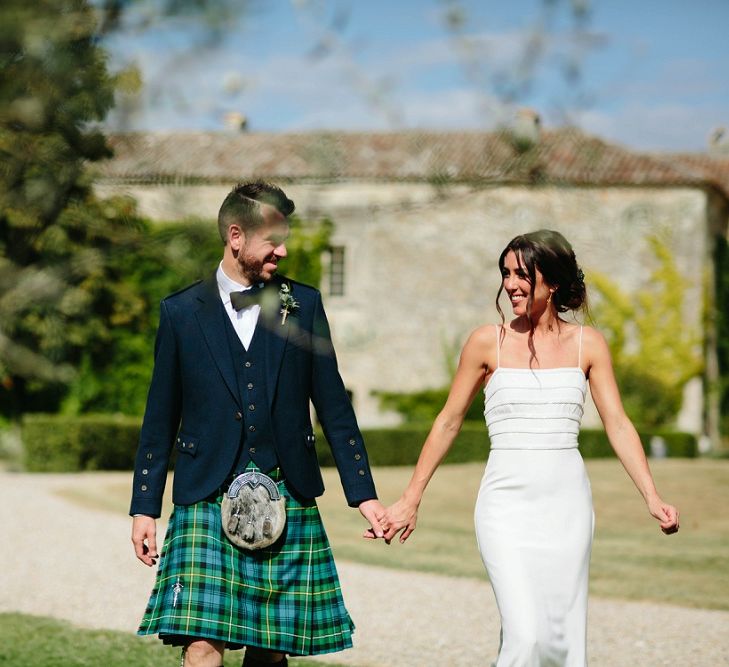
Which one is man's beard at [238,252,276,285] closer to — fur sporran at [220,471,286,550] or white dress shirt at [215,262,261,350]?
white dress shirt at [215,262,261,350]

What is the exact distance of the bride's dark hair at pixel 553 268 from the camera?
365 centimetres

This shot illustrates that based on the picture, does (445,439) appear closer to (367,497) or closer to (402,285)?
(367,497)

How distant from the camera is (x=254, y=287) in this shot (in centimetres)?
349

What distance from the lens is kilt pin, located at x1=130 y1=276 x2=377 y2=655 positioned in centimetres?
352

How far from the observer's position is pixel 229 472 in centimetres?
351

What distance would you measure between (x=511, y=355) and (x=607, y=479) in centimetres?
1489

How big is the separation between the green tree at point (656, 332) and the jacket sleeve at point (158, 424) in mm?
22083

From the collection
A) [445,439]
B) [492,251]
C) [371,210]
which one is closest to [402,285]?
[492,251]

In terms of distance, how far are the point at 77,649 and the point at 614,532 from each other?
316 inches

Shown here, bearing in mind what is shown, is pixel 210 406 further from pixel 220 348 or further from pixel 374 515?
pixel 374 515

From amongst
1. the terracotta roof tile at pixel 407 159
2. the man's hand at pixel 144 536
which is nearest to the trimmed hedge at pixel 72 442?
the man's hand at pixel 144 536

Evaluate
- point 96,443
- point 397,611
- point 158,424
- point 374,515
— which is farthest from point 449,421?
point 96,443

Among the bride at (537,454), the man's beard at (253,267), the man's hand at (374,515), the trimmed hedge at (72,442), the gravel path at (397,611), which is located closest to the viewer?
the man's beard at (253,267)

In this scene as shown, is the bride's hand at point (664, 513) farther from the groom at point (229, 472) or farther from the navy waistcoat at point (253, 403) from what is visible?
the navy waistcoat at point (253, 403)
